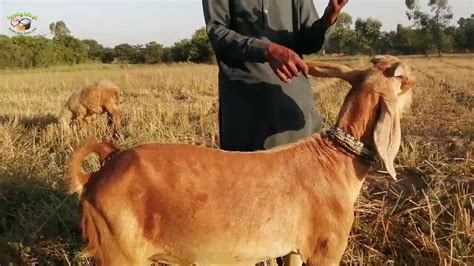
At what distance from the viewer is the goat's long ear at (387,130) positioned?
9.24 ft

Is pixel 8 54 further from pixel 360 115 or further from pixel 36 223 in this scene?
pixel 360 115

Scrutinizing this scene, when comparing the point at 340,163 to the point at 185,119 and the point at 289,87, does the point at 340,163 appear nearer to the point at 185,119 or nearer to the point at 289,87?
the point at 289,87

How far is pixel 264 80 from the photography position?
356 centimetres

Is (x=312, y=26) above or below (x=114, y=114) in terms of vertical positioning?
above

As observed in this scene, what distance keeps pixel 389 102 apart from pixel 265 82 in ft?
3.17

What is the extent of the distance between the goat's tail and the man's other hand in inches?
38.1

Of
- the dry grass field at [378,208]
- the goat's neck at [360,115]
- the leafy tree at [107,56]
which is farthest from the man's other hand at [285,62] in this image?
the leafy tree at [107,56]

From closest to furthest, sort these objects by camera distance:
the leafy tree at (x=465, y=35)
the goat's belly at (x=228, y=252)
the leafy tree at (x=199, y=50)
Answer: the goat's belly at (x=228, y=252), the leafy tree at (x=199, y=50), the leafy tree at (x=465, y=35)

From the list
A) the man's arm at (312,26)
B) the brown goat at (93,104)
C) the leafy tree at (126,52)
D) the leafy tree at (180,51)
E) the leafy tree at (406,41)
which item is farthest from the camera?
the leafy tree at (406,41)

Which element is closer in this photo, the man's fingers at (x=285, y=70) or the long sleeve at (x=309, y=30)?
the man's fingers at (x=285, y=70)

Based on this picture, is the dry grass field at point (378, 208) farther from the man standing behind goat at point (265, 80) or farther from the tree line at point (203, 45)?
the tree line at point (203, 45)

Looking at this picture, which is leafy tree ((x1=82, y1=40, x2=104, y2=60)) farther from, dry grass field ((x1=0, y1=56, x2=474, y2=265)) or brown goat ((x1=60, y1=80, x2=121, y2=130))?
dry grass field ((x1=0, y1=56, x2=474, y2=265))

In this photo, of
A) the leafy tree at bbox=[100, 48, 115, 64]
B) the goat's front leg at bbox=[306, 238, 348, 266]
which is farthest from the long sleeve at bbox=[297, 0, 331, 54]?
the leafy tree at bbox=[100, 48, 115, 64]

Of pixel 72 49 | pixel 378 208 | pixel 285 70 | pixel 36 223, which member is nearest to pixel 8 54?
pixel 72 49
